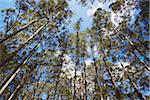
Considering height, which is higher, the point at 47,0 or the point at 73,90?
the point at 47,0

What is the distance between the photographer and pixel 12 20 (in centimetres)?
1442

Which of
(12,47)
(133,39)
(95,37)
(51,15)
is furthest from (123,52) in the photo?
(12,47)

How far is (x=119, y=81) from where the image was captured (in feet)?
49.1

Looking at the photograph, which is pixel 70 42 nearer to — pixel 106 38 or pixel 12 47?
pixel 106 38

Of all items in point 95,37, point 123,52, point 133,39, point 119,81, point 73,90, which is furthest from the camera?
point 73,90

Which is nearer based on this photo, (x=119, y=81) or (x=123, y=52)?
(x=123, y=52)

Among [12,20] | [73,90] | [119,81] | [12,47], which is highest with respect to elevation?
[12,20]

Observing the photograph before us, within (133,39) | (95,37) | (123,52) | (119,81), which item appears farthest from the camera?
(95,37)

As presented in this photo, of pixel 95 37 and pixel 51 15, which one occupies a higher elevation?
pixel 51 15

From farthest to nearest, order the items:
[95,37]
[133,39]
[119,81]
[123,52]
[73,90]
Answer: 1. [73,90]
2. [95,37]
3. [119,81]
4. [123,52]
5. [133,39]

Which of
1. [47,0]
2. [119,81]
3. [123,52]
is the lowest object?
[119,81]

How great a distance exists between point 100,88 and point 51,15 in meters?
6.14

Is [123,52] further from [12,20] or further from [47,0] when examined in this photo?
[12,20]

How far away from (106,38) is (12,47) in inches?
221
